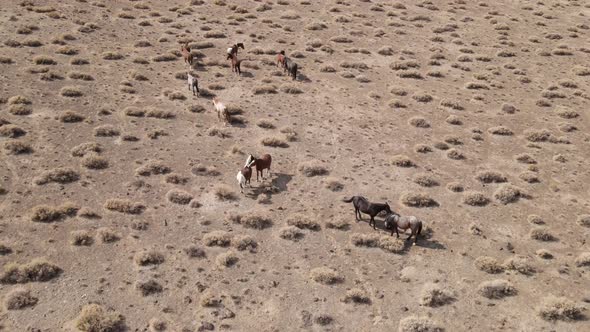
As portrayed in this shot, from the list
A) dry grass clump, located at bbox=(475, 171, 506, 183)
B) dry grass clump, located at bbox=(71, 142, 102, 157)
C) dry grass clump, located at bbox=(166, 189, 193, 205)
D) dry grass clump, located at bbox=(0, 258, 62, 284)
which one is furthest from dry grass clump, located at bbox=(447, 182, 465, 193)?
dry grass clump, located at bbox=(71, 142, 102, 157)

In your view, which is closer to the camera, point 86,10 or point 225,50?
point 225,50

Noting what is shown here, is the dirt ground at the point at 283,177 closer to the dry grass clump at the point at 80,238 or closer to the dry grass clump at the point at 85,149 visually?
the dry grass clump at the point at 80,238

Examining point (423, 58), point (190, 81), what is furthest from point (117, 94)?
point (423, 58)

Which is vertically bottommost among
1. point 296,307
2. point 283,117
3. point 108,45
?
point 296,307

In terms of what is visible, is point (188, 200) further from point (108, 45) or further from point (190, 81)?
point (108, 45)

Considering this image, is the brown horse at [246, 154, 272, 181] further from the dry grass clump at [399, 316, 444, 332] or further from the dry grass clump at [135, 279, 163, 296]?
the dry grass clump at [399, 316, 444, 332]

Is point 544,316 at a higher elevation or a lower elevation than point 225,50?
lower
